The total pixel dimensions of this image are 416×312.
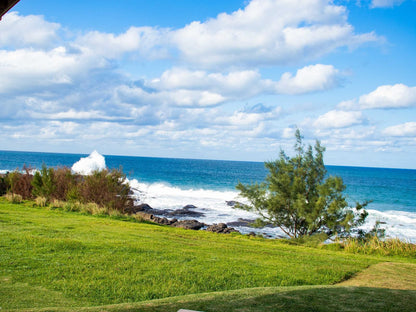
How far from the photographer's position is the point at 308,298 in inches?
212

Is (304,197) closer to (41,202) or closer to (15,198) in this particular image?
(41,202)

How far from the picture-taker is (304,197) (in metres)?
17.1

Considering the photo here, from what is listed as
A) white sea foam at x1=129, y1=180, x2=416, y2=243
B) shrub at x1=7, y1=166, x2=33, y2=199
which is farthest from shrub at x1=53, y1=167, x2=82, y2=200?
white sea foam at x1=129, y1=180, x2=416, y2=243

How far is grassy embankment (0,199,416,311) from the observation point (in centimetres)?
514

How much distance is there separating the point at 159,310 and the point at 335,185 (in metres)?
13.5

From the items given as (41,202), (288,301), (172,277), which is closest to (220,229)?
(41,202)

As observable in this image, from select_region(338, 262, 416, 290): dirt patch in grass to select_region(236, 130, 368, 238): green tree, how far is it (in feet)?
23.7

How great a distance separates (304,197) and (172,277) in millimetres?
11564

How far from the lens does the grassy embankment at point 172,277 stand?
16.9 feet

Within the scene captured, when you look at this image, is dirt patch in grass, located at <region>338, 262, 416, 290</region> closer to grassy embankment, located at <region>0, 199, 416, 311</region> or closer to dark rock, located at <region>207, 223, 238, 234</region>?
grassy embankment, located at <region>0, 199, 416, 311</region>

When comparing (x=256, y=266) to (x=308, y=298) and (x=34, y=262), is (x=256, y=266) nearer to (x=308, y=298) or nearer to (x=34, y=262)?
(x=308, y=298)

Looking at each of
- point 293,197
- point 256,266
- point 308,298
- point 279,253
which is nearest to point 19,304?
point 308,298

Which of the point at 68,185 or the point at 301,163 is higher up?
the point at 301,163

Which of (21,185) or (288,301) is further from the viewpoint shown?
(21,185)
